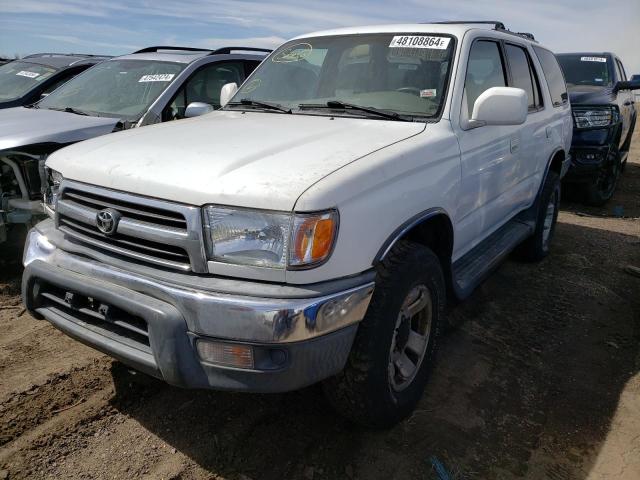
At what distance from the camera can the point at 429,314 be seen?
110 inches

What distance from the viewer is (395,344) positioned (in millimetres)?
2592

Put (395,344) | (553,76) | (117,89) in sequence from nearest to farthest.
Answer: (395,344) → (553,76) → (117,89)

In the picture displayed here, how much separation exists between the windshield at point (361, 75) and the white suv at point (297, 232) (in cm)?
1

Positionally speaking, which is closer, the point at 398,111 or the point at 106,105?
the point at 398,111

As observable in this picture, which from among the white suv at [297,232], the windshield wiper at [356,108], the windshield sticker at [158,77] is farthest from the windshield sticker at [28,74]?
the windshield wiper at [356,108]

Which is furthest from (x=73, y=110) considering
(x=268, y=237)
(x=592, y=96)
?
(x=592, y=96)

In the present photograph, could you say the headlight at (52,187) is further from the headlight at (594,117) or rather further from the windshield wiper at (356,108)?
the headlight at (594,117)

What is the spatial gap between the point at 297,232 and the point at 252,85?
2148 mm

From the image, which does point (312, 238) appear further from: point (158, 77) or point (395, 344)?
point (158, 77)

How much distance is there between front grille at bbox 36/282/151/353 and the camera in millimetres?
2219

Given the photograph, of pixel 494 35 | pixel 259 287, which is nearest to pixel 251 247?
pixel 259 287

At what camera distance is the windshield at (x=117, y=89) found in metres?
5.21

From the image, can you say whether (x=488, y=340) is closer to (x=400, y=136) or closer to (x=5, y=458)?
(x=400, y=136)

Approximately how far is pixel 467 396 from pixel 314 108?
188cm
